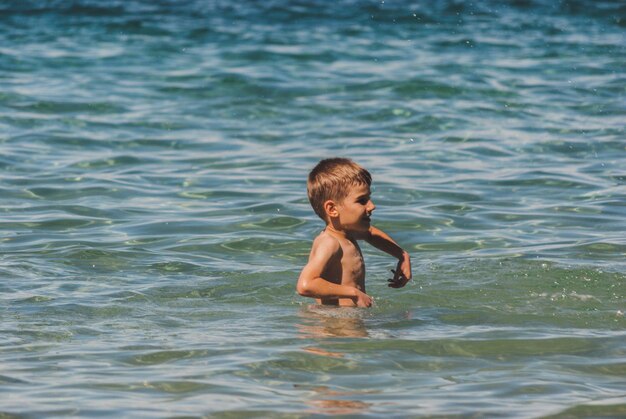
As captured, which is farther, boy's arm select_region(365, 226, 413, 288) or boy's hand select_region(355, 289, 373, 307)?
boy's arm select_region(365, 226, 413, 288)

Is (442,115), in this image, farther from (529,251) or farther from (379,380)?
(379,380)

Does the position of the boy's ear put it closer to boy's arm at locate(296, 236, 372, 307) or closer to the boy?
the boy

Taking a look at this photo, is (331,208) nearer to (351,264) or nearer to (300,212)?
(351,264)

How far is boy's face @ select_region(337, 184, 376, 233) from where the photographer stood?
6.45 meters

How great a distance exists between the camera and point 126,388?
16.7ft

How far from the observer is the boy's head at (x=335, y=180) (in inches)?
253

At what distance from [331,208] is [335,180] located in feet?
0.54

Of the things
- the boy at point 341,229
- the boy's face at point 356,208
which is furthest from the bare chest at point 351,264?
the boy's face at point 356,208

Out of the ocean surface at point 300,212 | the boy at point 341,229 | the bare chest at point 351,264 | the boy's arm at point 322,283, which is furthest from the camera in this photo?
the bare chest at point 351,264

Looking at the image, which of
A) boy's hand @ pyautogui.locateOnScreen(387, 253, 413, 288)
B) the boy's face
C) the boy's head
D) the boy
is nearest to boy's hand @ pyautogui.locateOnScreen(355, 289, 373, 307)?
the boy

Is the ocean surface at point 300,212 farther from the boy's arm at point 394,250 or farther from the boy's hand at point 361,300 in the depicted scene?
the boy's arm at point 394,250

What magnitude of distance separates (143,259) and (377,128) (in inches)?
206

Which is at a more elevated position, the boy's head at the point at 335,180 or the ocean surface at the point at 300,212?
the boy's head at the point at 335,180

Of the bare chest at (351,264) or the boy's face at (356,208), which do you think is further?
the bare chest at (351,264)
